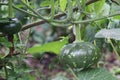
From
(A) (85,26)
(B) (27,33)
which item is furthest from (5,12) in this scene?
(A) (85,26)

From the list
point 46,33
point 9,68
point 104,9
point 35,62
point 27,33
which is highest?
point 104,9

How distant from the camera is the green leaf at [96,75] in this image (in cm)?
96

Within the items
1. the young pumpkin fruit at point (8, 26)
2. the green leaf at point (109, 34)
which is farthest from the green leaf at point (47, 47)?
the green leaf at point (109, 34)

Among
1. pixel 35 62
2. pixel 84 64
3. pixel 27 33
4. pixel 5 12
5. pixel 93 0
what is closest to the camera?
pixel 84 64

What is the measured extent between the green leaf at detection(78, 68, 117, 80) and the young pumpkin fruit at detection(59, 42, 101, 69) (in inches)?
0.9

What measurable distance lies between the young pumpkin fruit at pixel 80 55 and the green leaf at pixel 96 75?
0.02m

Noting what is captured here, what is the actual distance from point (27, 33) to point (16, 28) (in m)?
0.27

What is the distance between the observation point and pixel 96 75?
96 cm

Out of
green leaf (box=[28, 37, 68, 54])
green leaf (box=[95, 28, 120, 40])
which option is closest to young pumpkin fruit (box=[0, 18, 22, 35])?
green leaf (box=[28, 37, 68, 54])

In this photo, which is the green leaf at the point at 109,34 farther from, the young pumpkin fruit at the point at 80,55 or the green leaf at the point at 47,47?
the green leaf at the point at 47,47

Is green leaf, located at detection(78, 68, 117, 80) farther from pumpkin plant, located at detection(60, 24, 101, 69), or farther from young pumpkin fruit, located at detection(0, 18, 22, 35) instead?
young pumpkin fruit, located at detection(0, 18, 22, 35)

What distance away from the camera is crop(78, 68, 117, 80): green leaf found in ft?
3.14

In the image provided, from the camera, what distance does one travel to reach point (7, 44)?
3.39ft

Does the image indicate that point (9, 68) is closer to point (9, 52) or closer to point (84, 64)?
point (9, 52)
